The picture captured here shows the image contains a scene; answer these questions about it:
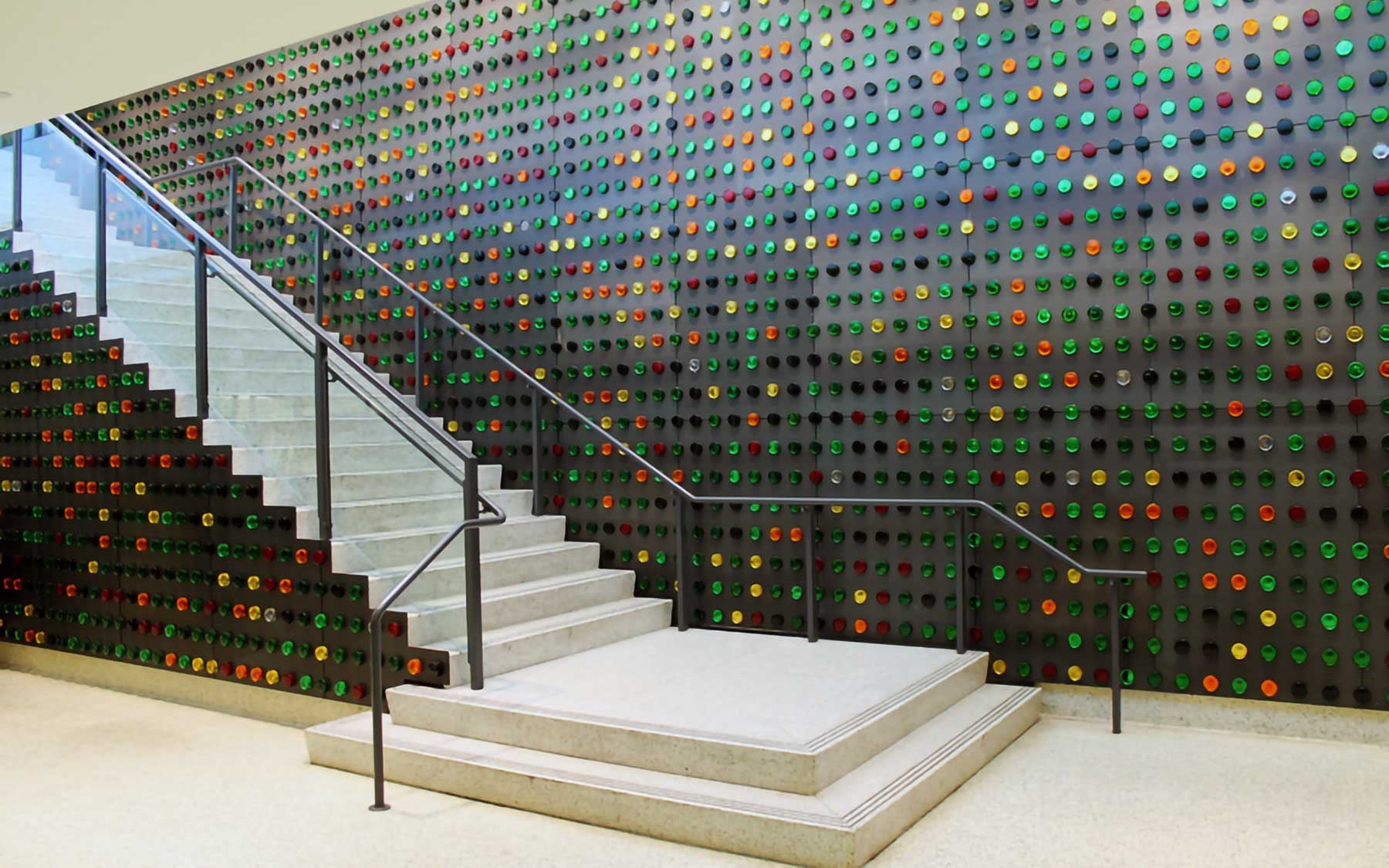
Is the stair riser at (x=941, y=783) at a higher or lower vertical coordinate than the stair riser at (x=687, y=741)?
lower

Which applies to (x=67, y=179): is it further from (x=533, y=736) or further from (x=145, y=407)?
(x=533, y=736)

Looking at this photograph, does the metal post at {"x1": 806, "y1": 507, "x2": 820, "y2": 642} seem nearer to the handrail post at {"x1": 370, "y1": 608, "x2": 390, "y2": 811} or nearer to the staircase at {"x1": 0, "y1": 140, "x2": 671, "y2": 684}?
the staircase at {"x1": 0, "y1": 140, "x2": 671, "y2": 684}

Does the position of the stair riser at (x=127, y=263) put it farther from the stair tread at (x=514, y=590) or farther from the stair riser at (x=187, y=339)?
the stair tread at (x=514, y=590)

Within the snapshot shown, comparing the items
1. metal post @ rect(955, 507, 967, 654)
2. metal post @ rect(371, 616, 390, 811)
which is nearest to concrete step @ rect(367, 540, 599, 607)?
metal post @ rect(371, 616, 390, 811)

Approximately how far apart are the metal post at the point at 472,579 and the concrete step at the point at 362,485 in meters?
0.17

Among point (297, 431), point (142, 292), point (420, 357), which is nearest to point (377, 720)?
point (297, 431)

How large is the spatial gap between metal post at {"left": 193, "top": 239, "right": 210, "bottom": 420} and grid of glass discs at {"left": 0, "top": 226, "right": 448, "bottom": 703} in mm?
169

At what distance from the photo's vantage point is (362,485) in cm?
580

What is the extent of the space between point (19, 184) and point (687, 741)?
6.38 metres

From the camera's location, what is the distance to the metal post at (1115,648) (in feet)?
17.3

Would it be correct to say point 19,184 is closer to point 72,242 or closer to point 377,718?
point 72,242

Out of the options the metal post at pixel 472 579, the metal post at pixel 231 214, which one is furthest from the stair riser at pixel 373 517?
the metal post at pixel 231 214

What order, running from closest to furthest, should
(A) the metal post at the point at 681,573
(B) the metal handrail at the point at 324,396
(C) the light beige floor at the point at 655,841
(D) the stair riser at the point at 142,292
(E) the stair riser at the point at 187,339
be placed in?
(C) the light beige floor at the point at 655,841, (B) the metal handrail at the point at 324,396, (E) the stair riser at the point at 187,339, (D) the stair riser at the point at 142,292, (A) the metal post at the point at 681,573

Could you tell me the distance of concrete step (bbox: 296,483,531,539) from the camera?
5.52 meters
